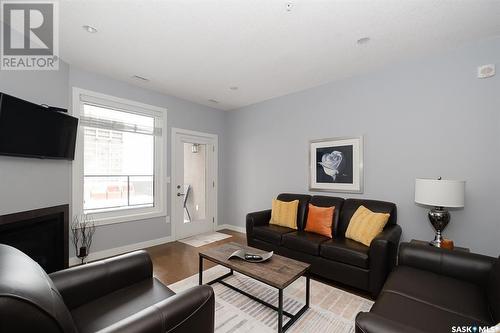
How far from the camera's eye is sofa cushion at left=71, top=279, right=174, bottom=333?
4.09 ft

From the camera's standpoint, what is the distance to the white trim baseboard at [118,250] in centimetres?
316

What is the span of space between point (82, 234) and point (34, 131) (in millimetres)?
1577

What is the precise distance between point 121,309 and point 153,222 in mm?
2774

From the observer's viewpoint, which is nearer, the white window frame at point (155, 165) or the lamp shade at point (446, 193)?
the lamp shade at point (446, 193)

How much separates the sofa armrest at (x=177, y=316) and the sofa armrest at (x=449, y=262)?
5.90 ft

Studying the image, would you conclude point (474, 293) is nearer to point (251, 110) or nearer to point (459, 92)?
point (459, 92)

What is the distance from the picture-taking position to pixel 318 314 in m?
2.06

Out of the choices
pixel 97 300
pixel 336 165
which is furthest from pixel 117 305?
pixel 336 165

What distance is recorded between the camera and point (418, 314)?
4.45 feet

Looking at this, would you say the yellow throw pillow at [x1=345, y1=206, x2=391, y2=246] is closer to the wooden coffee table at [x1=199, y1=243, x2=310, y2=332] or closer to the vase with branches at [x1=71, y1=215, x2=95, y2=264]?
the wooden coffee table at [x1=199, y1=243, x2=310, y2=332]

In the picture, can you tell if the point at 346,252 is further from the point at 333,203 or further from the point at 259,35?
the point at 259,35

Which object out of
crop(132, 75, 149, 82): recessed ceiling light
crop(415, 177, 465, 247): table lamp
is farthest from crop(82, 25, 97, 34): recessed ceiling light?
crop(415, 177, 465, 247): table lamp

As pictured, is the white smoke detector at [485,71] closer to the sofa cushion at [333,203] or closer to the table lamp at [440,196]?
the table lamp at [440,196]

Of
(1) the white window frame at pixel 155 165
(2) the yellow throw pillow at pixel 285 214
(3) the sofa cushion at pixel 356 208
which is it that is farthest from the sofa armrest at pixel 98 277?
(3) the sofa cushion at pixel 356 208
